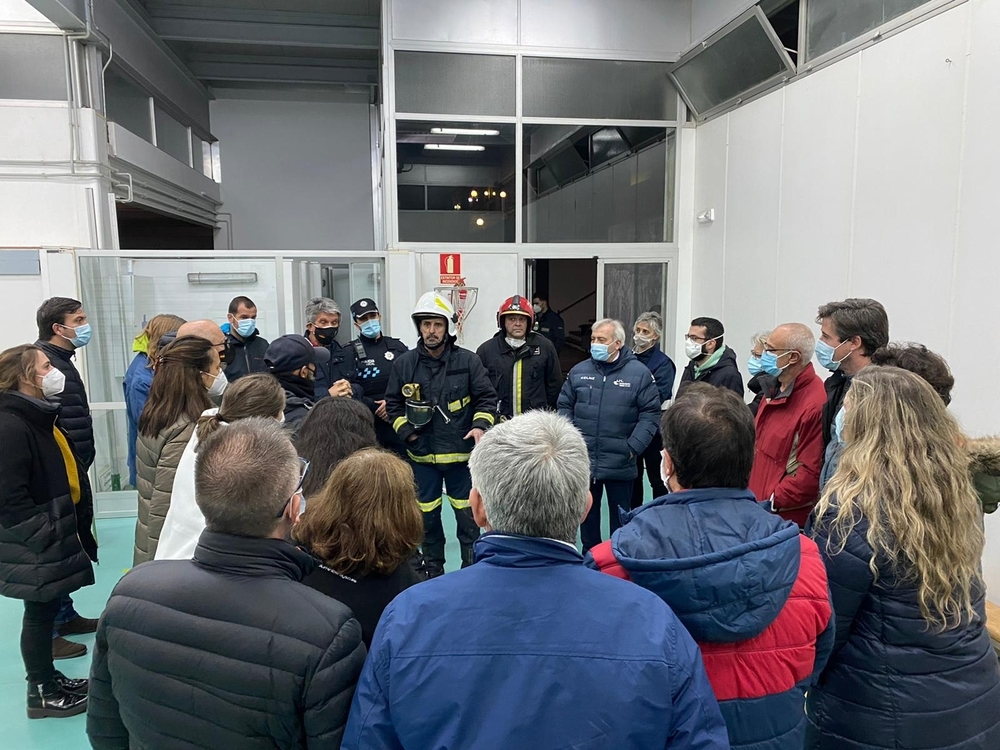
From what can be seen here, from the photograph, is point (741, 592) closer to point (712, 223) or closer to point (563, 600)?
point (563, 600)

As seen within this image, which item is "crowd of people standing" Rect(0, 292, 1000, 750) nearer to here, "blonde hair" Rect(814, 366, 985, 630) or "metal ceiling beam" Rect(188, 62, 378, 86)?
"blonde hair" Rect(814, 366, 985, 630)

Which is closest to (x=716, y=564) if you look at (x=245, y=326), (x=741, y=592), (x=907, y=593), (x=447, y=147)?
(x=741, y=592)

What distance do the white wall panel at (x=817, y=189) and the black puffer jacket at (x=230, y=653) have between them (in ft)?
14.0

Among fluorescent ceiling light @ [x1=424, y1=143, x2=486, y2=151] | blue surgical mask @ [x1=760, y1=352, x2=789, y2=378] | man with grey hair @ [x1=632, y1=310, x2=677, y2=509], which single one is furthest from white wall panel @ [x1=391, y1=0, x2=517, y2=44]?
blue surgical mask @ [x1=760, y1=352, x2=789, y2=378]

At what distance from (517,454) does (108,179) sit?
→ 19.8 ft

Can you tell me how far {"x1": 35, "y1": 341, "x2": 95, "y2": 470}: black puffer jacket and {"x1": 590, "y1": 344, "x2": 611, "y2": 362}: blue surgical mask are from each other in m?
2.82

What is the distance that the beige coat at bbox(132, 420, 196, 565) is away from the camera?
89.8 inches

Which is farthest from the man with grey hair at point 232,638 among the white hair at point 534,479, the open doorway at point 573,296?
the open doorway at point 573,296

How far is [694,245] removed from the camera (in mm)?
6562

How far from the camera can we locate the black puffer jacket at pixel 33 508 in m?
2.36

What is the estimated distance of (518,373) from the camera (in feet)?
14.2

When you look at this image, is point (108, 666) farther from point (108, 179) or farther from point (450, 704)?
point (108, 179)

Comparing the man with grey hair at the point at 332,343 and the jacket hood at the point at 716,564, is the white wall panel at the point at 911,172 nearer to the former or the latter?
the jacket hood at the point at 716,564

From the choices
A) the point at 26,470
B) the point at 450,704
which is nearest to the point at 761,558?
the point at 450,704
